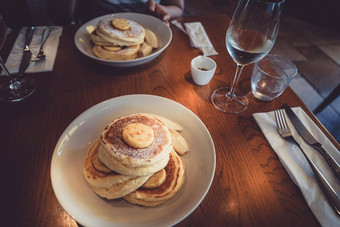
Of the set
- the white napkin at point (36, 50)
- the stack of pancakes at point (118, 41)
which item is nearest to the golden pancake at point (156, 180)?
the stack of pancakes at point (118, 41)

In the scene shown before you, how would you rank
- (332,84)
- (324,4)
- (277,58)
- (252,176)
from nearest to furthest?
(252,176) → (277,58) → (332,84) → (324,4)

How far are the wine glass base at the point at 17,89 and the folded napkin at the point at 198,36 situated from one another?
0.97 meters

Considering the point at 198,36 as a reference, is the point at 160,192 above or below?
below

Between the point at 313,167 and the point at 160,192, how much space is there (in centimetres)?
57

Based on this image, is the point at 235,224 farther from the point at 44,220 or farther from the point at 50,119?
the point at 50,119

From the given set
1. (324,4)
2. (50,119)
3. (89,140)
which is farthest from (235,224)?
(324,4)

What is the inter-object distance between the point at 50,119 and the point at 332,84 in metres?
3.20

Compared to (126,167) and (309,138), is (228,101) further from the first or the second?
(126,167)

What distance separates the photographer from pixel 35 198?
645 mm

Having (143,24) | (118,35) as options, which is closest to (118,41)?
(118,35)

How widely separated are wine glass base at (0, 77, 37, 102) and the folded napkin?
97 centimetres

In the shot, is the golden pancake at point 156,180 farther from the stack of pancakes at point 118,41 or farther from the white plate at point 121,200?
the stack of pancakes at point 118,41

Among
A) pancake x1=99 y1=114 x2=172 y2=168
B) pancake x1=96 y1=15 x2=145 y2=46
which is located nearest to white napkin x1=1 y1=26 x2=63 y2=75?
pancake x1=96 y1=15 x2=145 y2=46

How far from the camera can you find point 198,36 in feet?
4.46
